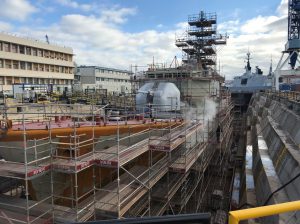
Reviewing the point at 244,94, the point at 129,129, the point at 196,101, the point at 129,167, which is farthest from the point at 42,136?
the point at 244,94

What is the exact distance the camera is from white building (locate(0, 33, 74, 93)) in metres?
42.5

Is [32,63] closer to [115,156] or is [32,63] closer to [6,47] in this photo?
[6,47]

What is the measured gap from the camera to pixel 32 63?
48281 millimetres

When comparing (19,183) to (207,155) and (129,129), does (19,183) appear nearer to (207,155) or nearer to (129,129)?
(129,129)

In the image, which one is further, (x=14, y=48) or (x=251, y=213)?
(x=14, y=48)

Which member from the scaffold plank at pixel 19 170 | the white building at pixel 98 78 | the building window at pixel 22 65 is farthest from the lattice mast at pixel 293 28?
the scaffold plank at pixel 19 170

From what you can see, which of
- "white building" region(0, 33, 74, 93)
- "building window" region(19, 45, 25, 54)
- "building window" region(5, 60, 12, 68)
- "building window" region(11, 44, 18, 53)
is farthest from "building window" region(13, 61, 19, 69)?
"building window" region(19, 45, 25, 54)

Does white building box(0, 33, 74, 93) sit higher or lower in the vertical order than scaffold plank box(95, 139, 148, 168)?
higher

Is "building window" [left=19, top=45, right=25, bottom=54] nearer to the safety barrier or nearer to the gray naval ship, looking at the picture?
the gray naval ship

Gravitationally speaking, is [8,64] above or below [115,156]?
above

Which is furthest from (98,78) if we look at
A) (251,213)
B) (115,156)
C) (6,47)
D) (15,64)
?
(251,213)

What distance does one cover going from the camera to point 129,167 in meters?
10.7

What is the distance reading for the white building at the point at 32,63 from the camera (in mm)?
42531

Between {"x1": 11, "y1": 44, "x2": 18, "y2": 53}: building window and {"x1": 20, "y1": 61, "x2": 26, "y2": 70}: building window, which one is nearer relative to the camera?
{"x1": 11, "y1": 44, "x2": 18, "y2": 53}: building window
